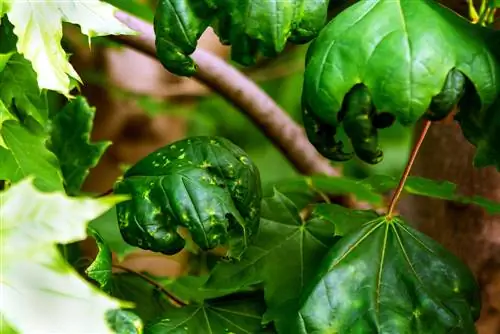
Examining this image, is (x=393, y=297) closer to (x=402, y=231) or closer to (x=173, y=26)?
(x=402, y=231)

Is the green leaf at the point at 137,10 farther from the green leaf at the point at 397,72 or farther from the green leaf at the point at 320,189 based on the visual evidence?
the green leaf at the point at 397,72

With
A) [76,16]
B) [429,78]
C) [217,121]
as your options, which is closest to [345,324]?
[429,78]

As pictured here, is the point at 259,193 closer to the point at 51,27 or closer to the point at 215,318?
the point at 215,318

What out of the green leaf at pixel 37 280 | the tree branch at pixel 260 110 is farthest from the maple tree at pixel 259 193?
the tree branch at pixel 260 110

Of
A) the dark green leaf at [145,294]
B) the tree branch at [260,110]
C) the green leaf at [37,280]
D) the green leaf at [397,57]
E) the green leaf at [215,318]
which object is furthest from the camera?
the tree branch at [260,110]

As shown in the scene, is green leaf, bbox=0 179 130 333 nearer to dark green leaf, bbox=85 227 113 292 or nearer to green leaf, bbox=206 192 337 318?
dark green leaf, bbox=85 227 113 292

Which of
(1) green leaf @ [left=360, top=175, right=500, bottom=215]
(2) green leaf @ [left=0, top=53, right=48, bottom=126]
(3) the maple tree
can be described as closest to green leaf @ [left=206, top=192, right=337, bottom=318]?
(3) the maple tree
